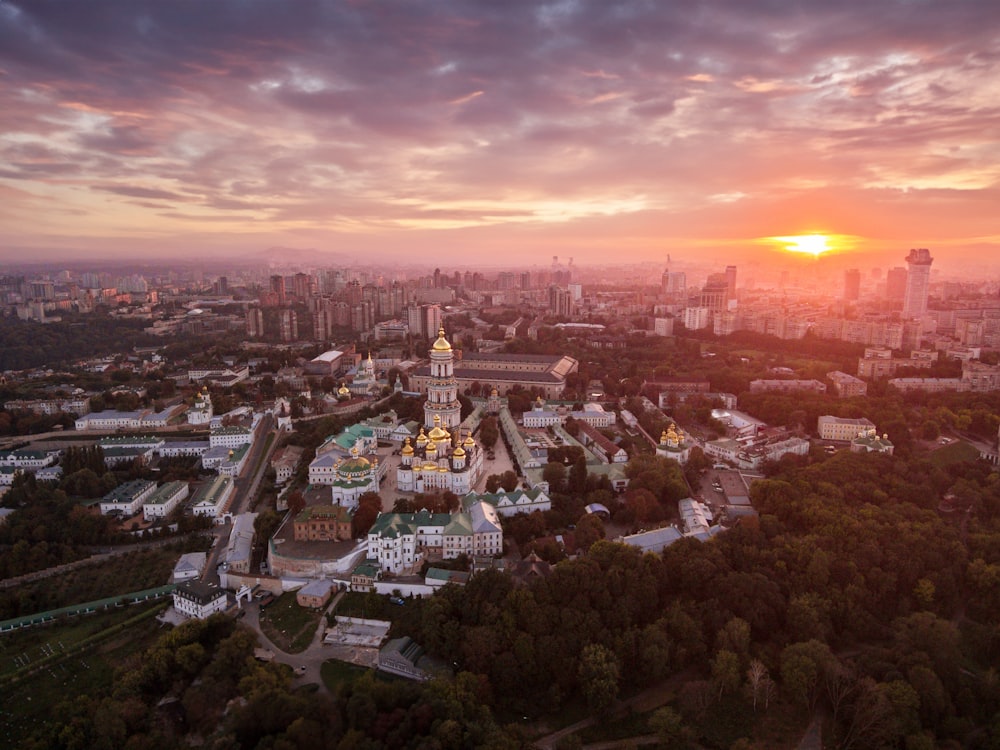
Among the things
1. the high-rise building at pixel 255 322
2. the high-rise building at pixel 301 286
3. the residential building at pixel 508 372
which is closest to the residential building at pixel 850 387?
the residential building at pixel 508 372

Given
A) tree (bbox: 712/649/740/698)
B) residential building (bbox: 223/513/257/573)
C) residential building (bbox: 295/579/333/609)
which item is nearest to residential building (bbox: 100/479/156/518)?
residential building (bbox: 223/513/257/573)

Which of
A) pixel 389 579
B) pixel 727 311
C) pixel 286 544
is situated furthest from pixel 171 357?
pixel 727 311

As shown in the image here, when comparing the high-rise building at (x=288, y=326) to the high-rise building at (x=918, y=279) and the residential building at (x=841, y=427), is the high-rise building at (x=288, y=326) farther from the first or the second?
the high-rise building at (x=918, y=279)

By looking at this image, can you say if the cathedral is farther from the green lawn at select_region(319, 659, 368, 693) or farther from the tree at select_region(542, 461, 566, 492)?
the green lawn at select_region(319, 659, 368, 693)

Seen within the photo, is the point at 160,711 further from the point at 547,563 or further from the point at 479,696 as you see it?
the point at 547,563

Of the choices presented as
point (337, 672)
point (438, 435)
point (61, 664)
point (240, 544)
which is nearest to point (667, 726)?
point (337, 672)
